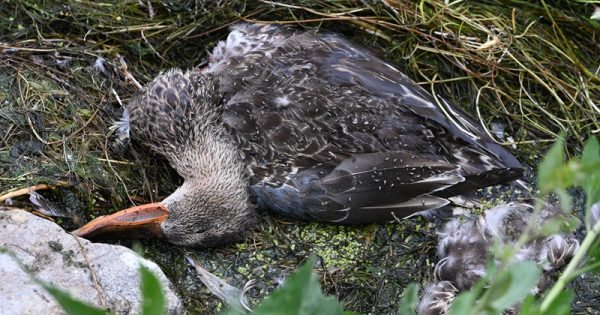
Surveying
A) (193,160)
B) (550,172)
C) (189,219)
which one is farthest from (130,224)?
(550,172)

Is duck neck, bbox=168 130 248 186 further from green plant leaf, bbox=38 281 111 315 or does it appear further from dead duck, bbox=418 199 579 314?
green plant leaf, bbox=38 281 111 315

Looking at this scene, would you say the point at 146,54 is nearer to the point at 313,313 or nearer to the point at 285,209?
the point at 285,209

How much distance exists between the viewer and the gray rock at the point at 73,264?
10.3ft

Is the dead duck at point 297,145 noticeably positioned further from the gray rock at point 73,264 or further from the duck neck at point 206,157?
the gray rock at point 73,264

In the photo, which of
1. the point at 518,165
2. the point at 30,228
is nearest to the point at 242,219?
the point at 30,228

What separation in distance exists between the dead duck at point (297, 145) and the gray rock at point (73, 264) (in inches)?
10.6

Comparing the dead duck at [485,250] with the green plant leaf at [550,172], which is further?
the dead duck at [485,250]

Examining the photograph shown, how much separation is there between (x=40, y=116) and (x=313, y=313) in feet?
10.3

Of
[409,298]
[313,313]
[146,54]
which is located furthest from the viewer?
[146,54]

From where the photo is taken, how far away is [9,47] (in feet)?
13.5

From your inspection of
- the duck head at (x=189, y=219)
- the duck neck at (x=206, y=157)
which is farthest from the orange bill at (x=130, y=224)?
the duck neck at (x=206, y=157)

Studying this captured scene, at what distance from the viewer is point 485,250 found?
363cm

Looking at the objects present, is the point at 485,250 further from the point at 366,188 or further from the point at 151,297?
the point at 151,297

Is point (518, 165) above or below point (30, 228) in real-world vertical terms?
above
